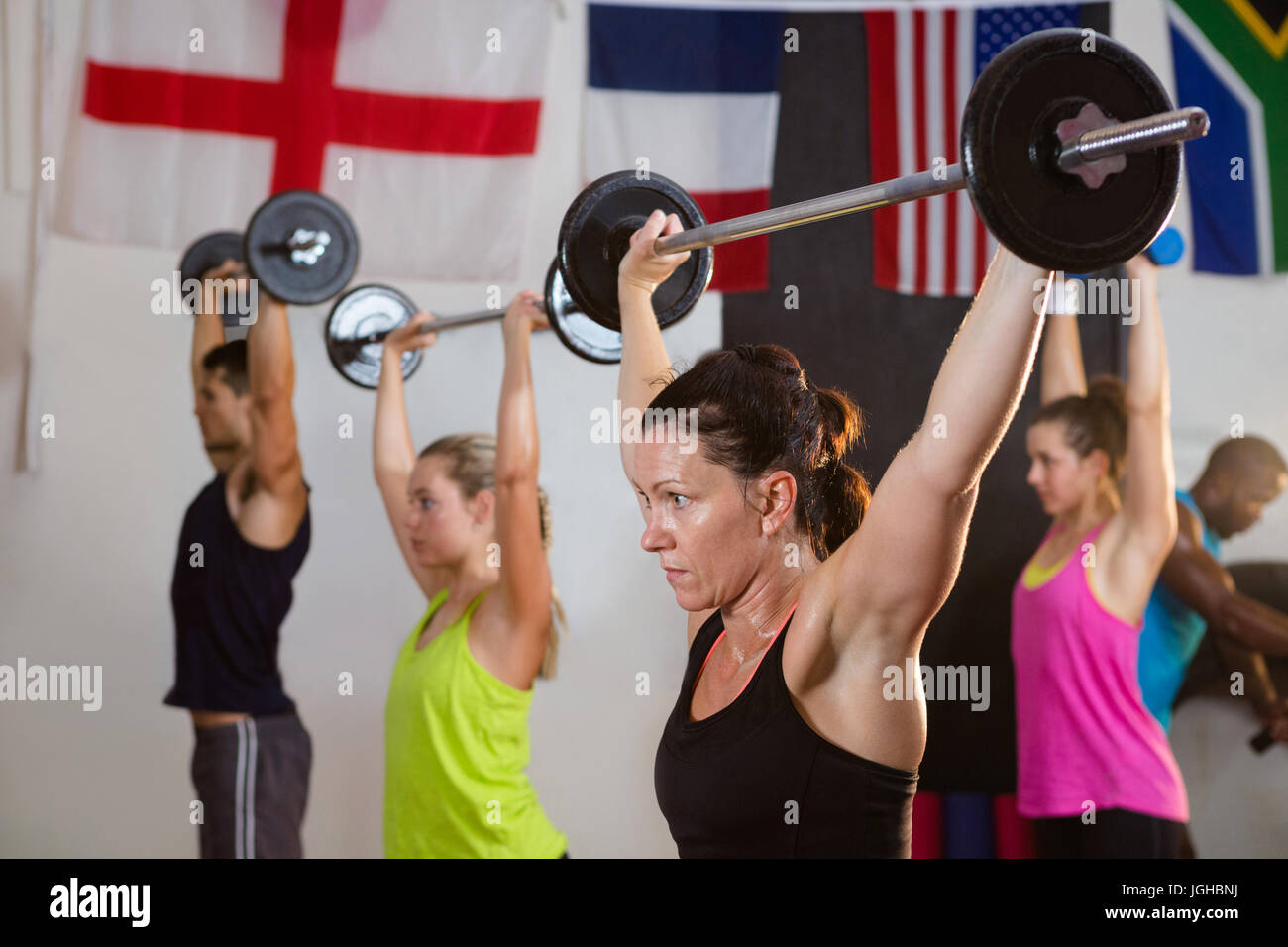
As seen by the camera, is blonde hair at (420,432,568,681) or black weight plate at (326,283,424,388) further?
black weight plate at (326,283,424,388)

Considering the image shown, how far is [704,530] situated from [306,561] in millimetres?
2253

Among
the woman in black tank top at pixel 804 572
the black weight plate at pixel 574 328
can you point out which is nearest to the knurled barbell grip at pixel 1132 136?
the woman in black tank top at pixel 804 572

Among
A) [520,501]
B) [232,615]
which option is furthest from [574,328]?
[232,615]

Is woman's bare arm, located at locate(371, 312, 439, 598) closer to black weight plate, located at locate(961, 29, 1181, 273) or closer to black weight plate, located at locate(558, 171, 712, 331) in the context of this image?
black weight plate, located at locate(558, 171, 712, 331)

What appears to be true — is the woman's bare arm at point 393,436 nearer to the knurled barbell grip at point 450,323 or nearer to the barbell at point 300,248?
the knurled barbell grip at point 450,323

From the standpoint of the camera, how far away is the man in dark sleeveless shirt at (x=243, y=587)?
10.2 feet

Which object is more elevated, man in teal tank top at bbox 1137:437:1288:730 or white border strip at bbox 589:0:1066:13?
white border strip at bbox 589:0:1066:13

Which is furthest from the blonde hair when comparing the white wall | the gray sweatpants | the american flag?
the american flag

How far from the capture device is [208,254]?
3262mm

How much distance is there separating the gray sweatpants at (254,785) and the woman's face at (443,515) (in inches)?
29.5

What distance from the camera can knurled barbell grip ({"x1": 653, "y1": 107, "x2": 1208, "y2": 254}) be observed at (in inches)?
43.7

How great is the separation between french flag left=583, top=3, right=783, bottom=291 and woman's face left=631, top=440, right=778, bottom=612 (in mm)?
2047
